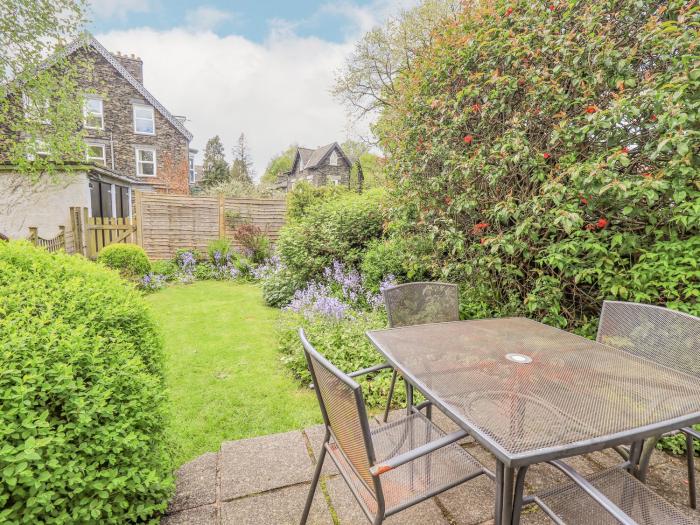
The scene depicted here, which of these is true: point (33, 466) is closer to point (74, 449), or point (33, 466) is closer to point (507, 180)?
point (74, 449)

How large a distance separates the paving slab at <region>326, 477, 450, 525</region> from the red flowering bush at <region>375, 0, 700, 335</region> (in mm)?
1722

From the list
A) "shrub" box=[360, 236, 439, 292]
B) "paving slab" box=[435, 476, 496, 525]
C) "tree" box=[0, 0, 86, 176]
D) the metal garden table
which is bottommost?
"paving slab" box=[435, 476, 496, 525]

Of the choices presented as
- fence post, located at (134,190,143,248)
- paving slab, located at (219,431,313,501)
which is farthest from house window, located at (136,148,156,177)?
paving slab, located at (219,431,313,501)

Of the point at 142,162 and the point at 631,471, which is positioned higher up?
the point at 142,162

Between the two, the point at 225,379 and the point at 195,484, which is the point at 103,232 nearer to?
the point at 225,379

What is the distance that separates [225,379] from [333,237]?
9.50 feet

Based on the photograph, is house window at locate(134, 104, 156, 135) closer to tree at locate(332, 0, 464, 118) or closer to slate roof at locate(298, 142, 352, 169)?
tree at locate(332, 0, 464, 118)

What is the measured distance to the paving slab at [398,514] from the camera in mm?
1681

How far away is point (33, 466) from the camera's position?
117cm

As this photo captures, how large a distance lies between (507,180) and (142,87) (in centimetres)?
1948

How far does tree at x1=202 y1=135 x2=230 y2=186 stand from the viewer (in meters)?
31.0

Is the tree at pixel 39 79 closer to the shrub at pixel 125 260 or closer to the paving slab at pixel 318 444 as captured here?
the shrub at pixel 125 260

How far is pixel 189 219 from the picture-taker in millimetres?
9461

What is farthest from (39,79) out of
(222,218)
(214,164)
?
(214,164)
